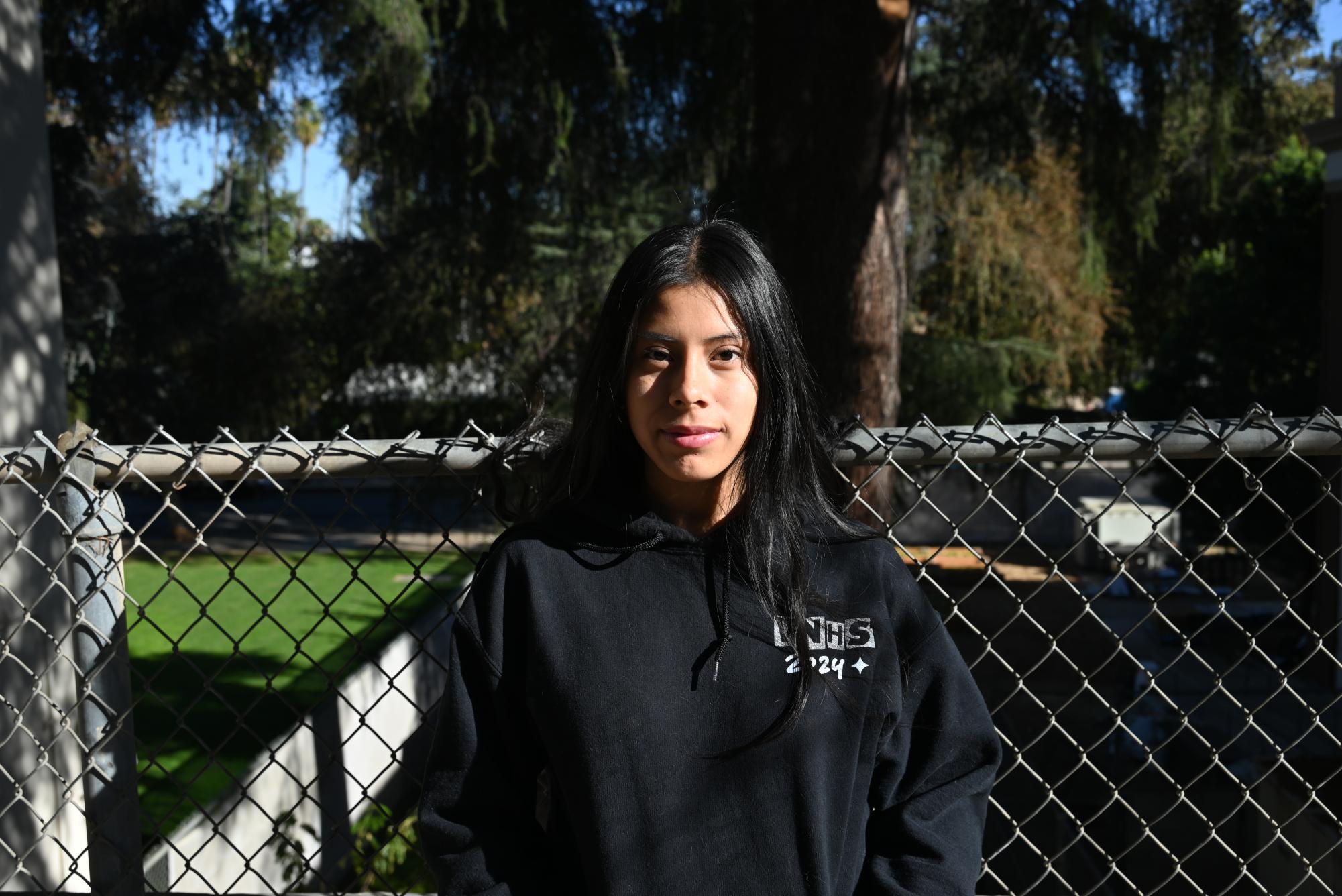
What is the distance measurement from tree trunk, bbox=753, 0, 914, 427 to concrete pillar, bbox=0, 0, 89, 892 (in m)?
2.96

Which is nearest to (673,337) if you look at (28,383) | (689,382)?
(689,382)

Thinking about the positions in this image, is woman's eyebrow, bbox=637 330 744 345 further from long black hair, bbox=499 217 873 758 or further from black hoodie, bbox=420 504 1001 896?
black hoodie, bbox=420 504 1001 896

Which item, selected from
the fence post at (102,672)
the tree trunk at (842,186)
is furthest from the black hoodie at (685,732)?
the tree trunk at (842,186)

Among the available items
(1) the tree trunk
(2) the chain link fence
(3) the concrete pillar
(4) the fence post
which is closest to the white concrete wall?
(2) the chain link fence

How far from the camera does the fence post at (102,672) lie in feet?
6.22

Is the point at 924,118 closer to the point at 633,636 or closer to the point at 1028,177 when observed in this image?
the point at 1028,177

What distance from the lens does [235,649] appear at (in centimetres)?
199

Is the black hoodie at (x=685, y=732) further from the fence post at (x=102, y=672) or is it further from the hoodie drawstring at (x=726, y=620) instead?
the fence post at (x=102, y=672)

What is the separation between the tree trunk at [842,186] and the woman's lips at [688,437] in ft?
9.61

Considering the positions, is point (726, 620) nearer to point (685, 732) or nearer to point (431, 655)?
point (685, 732)

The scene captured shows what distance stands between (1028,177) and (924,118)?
133 inches

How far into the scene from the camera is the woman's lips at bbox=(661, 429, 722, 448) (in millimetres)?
1516

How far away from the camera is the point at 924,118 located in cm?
859

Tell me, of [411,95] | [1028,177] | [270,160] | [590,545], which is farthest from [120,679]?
[1028,177]
